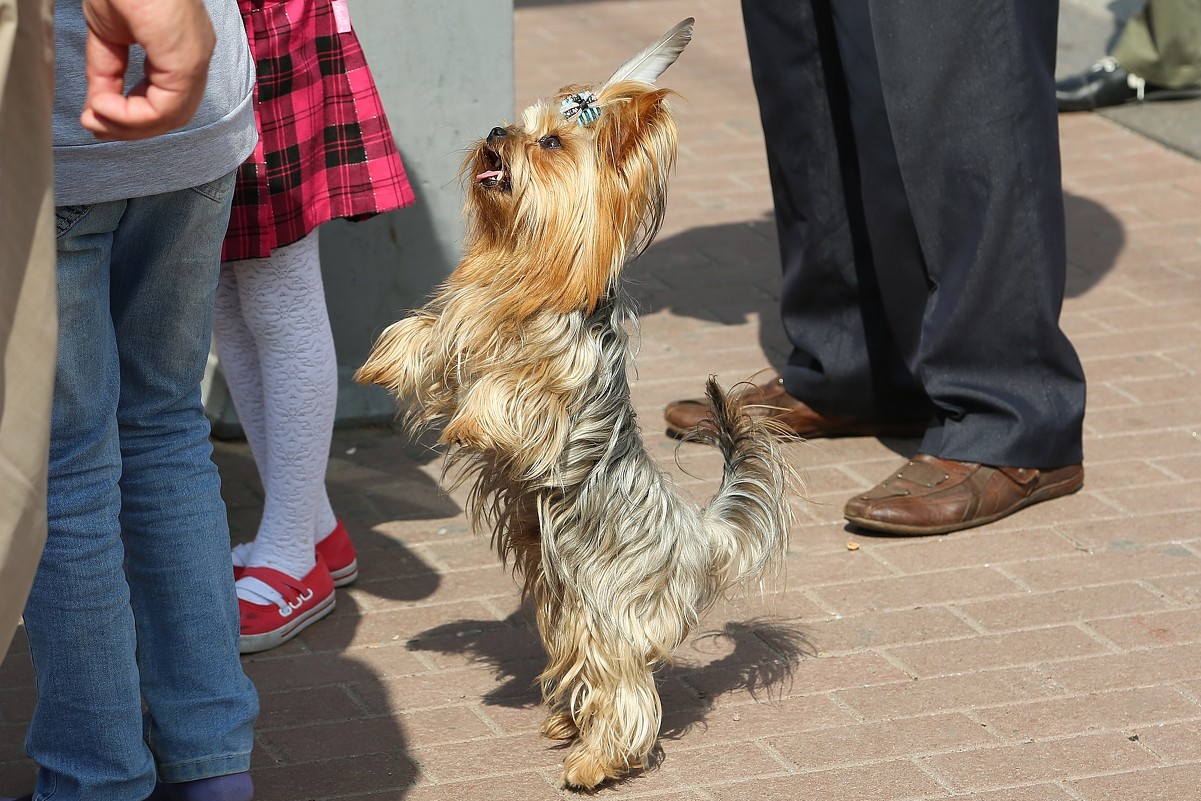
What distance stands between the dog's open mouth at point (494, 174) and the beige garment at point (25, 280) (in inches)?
35.0

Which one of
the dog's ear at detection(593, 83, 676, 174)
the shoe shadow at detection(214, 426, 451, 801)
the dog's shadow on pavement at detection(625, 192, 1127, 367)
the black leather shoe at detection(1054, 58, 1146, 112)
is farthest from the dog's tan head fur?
the black leather shoe at detection(1054, 58, 1146, 112)

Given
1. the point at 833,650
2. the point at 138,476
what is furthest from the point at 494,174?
the point at 833,650

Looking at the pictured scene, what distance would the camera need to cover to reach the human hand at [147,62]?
1.84 metres

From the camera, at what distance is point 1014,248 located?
3914 mm

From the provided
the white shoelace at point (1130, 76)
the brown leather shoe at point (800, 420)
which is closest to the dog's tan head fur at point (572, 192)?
the brown leather shoe at point (800, 420)

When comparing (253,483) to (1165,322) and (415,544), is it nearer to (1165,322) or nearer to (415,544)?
(415,544)

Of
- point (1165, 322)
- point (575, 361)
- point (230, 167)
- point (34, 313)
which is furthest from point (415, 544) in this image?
point (1165, 322)

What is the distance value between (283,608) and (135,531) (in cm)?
91

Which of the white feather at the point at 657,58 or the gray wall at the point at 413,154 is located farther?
the gray wall at the point at 413,154

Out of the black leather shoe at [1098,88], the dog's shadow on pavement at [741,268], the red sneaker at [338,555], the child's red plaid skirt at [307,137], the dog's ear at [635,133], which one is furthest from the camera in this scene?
the black leather shoe at [1098,88]

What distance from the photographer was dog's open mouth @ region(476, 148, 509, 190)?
2570 millimetres

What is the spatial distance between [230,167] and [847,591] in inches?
77.0

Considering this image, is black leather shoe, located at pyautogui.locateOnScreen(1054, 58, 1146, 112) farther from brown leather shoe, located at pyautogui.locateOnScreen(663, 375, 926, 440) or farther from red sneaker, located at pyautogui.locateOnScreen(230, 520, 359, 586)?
red sneaker, located at pyautogui.locateOnScreen(230, 520, 359, 586)

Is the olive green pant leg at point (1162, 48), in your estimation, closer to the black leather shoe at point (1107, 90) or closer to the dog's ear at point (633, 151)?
the black leather shoe at point (1107, 90)
